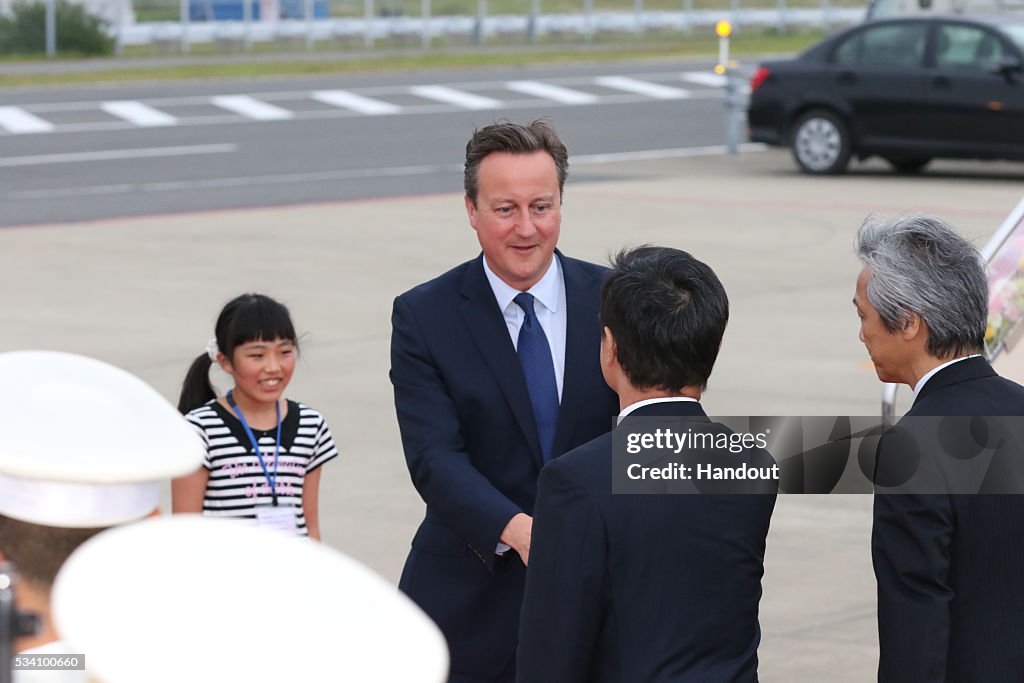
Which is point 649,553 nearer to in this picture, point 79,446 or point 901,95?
point 79,446

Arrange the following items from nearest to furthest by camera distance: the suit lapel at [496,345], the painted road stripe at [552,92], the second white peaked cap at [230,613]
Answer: the second white peaked cap at [230,613] → the suit lapel at [496,345] → the painted road stripe at [552,92]

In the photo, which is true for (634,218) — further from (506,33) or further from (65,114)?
(506,33)

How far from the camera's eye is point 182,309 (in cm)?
1200

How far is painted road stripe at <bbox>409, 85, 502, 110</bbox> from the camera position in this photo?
2951 centimetres

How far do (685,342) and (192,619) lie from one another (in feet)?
5.71

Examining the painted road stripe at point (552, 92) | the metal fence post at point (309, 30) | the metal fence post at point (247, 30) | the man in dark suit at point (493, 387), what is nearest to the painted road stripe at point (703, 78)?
the painted road stripe at point (552, 92)

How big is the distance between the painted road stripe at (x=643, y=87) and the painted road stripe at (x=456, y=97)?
3.21m

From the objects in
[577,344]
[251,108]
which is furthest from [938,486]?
[251,108]

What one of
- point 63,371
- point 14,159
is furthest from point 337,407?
point 14,159

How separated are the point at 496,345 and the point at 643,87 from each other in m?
30.3

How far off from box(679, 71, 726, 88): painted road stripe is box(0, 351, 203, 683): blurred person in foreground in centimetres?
3303

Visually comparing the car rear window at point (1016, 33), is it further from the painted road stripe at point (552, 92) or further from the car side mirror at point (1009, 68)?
the painted road stripe at point (552, 92)

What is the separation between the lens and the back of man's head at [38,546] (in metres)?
1.82

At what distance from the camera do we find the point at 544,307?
397 centimetres
